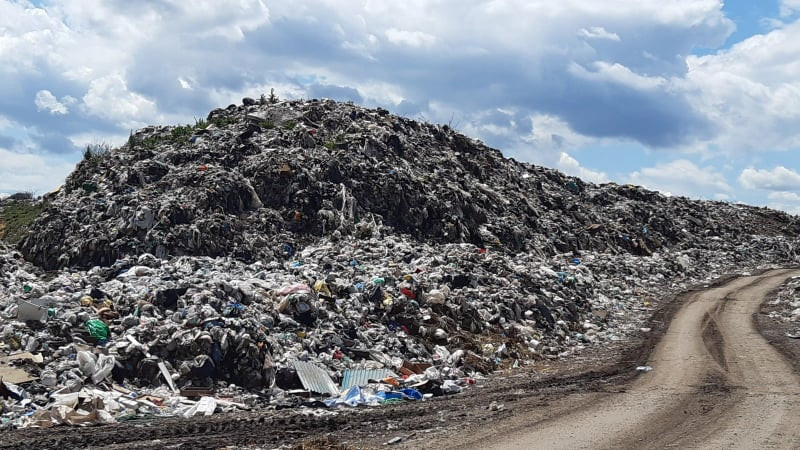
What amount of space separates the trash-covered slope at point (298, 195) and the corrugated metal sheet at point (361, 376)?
288 inches

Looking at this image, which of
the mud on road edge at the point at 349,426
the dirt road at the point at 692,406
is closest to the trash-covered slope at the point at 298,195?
the mud on road edge at the point at 349,426

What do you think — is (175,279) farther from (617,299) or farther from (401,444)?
(617,299)

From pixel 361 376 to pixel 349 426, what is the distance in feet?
7.16

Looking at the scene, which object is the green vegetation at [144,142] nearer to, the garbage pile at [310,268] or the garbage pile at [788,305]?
the garbage pile at [310,268]

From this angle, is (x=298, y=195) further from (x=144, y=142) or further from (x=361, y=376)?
(x=361, y=376)

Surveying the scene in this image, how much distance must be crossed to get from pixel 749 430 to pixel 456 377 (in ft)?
15.0

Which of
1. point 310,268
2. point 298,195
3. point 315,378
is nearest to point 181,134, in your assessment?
point 298,195

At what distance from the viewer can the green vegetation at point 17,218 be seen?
1999cm

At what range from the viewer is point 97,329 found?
32.5ft

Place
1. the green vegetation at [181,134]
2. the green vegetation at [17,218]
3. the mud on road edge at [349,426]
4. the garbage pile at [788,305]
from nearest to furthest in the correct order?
the mud on road edge at [349,426]
the garbage pile at [788,305]
the green vegetation at [17,218]
the green vegetation at [181,134]

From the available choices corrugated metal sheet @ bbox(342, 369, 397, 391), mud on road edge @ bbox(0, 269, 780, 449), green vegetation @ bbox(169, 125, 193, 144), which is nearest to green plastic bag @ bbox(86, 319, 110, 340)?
mud on road edge @ bbox(0, 269, 780, 449)

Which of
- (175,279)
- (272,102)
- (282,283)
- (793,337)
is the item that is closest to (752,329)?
(793,337)

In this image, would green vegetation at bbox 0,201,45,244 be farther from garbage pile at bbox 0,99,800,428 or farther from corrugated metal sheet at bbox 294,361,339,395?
corrugated metal sheet at bbox 294,361,339,395

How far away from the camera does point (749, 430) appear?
7461mm
